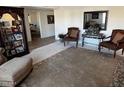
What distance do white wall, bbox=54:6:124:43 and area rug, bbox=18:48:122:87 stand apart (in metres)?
1.47

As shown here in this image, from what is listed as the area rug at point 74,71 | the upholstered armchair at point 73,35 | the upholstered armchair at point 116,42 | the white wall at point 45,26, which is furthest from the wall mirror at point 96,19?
the white wall at point 45,26

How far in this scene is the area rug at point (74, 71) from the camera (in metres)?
2.59

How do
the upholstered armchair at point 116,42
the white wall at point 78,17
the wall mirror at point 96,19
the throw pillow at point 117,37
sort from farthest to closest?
1. the wall mirror at point 96,19
2. the white wall at point 78,17
3. the throw pillow at point 117,37
4. the upholstered armchair at point 116,42

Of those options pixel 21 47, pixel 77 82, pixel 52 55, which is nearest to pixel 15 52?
pixel 21 47

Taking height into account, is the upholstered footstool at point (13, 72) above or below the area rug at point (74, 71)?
above

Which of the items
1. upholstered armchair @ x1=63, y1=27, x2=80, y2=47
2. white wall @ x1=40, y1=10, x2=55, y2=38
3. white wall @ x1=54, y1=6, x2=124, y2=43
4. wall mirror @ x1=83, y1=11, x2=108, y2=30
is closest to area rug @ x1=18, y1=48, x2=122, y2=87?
upholstered armchair @ x1=63, y1=27, x2=80, y2=47

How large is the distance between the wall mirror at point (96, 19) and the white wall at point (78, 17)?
156 millimetres

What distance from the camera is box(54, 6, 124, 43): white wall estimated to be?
463 centimetres

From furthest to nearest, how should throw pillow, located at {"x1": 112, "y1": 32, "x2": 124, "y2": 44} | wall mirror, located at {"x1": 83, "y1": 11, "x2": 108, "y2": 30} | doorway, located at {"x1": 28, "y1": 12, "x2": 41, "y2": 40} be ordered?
doorway, located at {"x1": 28, "y1": 12, "x2": 41, "y2": 40} < wall mirror, located at {"x1": 83, "y1": 11, "x2": 108, "y2": 30} < throw pillow, located at {"x1": 112, "y1": 32, "x2": 124, "y2": 44}

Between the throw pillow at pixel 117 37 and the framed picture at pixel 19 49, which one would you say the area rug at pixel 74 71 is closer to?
the throw pillow at pixel 117 37

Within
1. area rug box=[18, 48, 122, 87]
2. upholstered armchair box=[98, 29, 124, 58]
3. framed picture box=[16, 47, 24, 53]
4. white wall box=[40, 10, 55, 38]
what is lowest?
area rug box=[18, 48, 122, 87]

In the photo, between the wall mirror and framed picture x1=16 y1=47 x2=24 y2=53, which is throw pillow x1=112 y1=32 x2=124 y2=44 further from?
framed picture x1=16 y1=47 x2=24 y2=53
